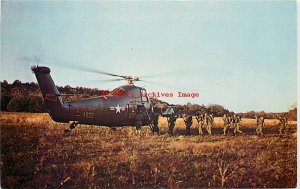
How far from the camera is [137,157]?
15.3ft

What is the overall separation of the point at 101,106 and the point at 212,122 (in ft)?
3.96

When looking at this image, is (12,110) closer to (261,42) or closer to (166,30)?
(166,30)

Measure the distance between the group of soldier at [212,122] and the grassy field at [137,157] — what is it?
0.05 metres

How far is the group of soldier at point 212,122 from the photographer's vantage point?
4.76 m

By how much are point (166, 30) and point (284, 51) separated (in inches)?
50.9

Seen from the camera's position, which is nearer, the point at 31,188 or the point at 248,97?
the point at 31,188

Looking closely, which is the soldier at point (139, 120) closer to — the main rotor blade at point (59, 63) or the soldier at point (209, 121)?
the main rotor blade at point (59, 63)

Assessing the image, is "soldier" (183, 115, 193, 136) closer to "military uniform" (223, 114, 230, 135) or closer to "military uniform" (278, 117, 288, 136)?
"military uniform" (223, 114, 230, 135)

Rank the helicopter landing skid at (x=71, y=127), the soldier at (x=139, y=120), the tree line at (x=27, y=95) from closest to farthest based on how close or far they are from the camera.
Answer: the tree line at (x=27, y=95)
the helicopter landing skid at (x=71, y=127)
the soldier at (x=139, y=120)

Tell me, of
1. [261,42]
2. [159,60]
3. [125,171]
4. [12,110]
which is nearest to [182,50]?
[159,60]

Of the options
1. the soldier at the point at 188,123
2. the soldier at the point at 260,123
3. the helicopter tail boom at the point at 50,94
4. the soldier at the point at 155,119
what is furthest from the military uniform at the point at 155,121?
the soldier at the point at 260,123

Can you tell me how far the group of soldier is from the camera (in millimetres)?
4758

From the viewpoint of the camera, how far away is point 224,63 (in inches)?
188

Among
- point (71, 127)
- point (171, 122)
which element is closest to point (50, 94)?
point (71, 127)
